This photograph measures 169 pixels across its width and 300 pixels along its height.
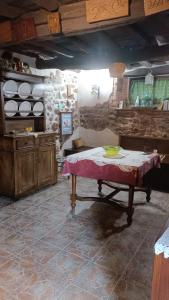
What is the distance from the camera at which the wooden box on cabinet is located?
3.54 m

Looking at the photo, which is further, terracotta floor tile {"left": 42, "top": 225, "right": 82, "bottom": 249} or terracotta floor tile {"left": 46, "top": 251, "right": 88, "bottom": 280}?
terracotta floor tile {"left": 42, "top": 225, "right": 82, "bottom": 249}

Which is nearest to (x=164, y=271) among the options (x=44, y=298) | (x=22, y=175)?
(x=44, y=298)

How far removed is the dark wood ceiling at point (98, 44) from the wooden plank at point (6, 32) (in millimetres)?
79

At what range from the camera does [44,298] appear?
173 centimetres

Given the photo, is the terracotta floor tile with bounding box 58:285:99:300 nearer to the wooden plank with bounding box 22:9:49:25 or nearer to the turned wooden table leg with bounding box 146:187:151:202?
the turned wooden table leg with bounding box 146:187:151:202

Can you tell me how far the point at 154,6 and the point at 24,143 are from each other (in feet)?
8.66

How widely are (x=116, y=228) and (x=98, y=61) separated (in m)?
2.68

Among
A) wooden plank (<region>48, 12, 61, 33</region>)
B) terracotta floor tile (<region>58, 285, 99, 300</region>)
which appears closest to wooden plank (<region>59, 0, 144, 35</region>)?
wooden plank (<region>48, 12, 61, 33</region>)

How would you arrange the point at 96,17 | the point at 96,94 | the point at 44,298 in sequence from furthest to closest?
1. the point at 96,94
2. the point at 96,17
3. the point at 44,298

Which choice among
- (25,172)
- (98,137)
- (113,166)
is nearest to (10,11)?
(113,166)

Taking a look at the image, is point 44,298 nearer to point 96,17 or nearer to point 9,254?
point 9,254

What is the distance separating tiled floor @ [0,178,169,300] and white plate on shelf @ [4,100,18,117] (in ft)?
4.76

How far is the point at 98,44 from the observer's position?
334 cm

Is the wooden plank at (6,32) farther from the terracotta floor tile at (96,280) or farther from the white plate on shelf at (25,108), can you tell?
the terracotta floor tile at (96,280)
